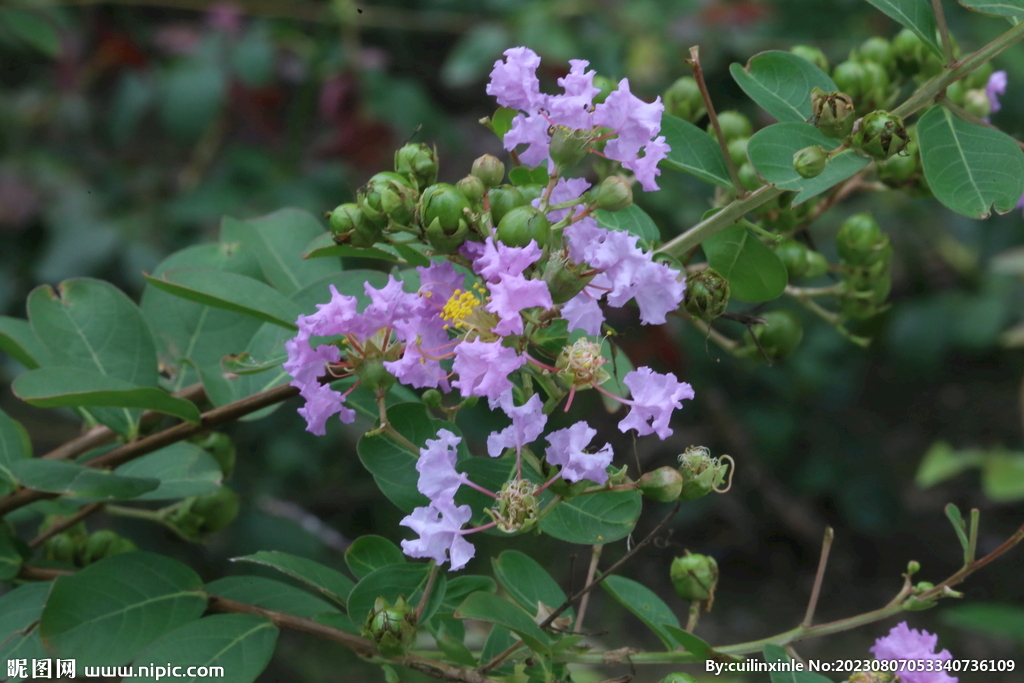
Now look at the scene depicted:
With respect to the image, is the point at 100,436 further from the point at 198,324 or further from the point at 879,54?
the point at 879,54

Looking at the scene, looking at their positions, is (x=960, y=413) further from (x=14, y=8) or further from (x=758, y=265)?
(x=14, y=8)

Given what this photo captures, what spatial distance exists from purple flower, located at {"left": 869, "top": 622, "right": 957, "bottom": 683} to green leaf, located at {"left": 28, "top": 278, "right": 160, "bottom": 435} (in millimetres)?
783

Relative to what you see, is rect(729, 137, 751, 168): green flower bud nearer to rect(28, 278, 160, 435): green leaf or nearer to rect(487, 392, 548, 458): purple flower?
rect(487, 392, 548, 458): purple flower

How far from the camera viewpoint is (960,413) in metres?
3.30

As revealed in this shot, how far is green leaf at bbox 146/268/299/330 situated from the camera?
80 cm

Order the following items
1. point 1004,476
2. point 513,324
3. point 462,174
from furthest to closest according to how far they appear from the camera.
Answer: point 462,174, point 1004,476, point 513,324

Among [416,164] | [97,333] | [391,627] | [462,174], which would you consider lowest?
[462,174]

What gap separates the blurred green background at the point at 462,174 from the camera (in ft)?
7.46

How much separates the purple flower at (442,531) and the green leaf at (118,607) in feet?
1.10

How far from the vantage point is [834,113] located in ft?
2.44

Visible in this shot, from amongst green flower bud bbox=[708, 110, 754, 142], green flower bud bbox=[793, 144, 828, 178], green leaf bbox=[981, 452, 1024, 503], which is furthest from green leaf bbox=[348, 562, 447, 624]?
green leaf bbox=[981, 452, 1024, 503]

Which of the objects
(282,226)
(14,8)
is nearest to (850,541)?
(282,226)

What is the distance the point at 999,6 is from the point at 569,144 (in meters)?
0.40

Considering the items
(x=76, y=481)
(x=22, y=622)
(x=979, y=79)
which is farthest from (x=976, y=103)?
(x=22, y=622)
